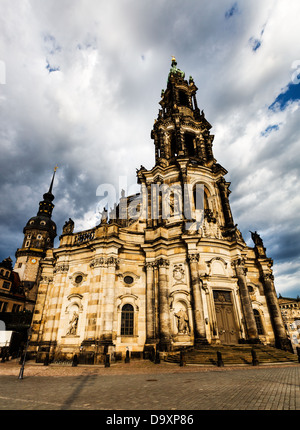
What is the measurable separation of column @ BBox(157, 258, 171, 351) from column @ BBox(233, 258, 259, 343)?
22.2ft

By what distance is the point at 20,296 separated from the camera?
1777 inches

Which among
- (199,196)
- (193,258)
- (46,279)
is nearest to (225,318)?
(193,258)

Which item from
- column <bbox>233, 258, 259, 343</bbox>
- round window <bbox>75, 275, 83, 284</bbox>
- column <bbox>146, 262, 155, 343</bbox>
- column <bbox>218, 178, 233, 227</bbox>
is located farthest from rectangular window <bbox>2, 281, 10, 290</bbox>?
column <bbox>233, 258, 259, 343</bbox>

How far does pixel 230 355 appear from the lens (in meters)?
15.9

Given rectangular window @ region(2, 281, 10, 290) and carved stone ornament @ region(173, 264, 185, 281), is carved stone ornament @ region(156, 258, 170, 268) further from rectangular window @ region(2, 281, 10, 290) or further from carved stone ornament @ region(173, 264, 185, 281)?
rectangular window @ region(2, 281, 10, 290)

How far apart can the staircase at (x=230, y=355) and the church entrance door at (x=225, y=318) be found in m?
1.71

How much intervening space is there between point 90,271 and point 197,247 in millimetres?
10075

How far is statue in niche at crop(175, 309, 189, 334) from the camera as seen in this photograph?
19070 millimetres

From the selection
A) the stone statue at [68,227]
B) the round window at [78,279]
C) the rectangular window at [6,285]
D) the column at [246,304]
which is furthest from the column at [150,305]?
the rectangular window at [6,285]

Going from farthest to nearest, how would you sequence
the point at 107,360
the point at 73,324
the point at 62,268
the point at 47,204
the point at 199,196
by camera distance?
1. the point at 47,204
2. the point at 199,196
3. the point at 62,268
4. the point at 73,324
5. the point at 107,360

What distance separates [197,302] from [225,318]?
3.37 meters

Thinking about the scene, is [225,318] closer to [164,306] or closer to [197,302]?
[197,302]

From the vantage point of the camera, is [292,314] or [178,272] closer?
[178,272]
